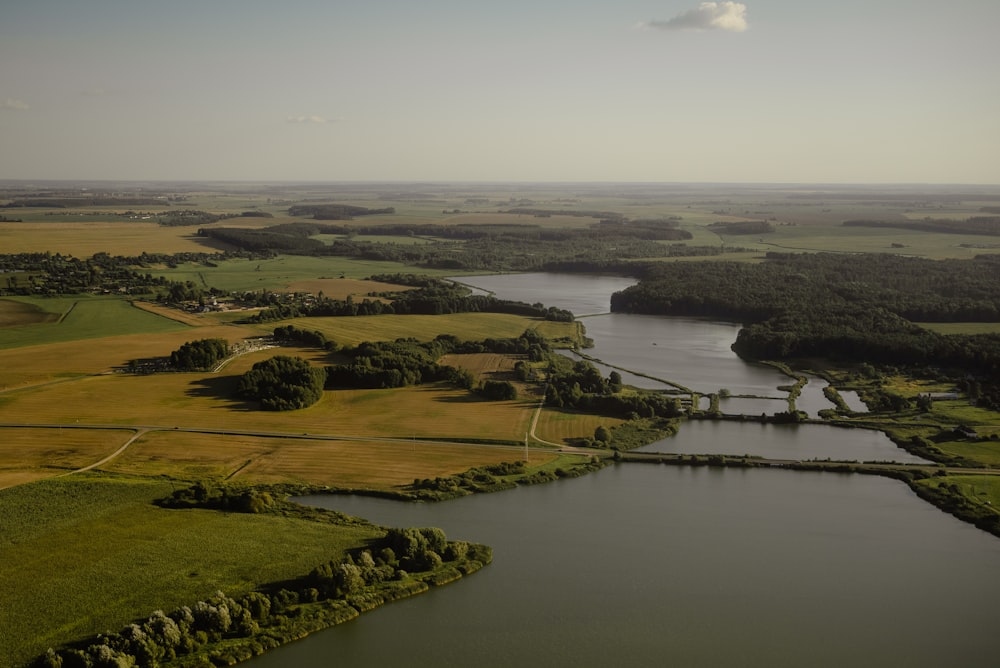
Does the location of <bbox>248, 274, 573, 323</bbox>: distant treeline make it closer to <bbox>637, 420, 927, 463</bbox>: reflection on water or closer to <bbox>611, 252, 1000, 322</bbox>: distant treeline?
<bbox>611, 252, 1000, 322</bbox>: distant treeline

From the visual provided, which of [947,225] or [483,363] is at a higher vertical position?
[947,225]

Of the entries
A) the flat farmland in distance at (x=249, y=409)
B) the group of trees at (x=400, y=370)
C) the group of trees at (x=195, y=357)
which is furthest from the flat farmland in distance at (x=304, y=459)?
the group of trees at (x=195, y=357)

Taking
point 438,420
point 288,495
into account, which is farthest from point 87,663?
point 438,420

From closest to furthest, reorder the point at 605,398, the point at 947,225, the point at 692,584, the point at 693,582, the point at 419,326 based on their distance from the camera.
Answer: the point at 692,584 → the point at 693,582 → the point at 605,398 → the point at 419,326 → the point at 947,225

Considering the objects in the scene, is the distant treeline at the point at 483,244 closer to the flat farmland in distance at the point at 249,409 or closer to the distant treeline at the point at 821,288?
the distant treeline at the point at 821,288

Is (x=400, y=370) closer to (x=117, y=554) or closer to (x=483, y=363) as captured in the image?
(x=483, y=363)

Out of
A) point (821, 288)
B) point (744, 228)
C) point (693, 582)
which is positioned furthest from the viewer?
point (744, 228)

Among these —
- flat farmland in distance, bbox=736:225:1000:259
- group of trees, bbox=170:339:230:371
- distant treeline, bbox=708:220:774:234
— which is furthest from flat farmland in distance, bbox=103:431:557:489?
distant treeline, bbox=708:220:774:234

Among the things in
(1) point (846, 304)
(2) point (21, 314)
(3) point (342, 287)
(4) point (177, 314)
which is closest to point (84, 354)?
(4) point (177, 314)
